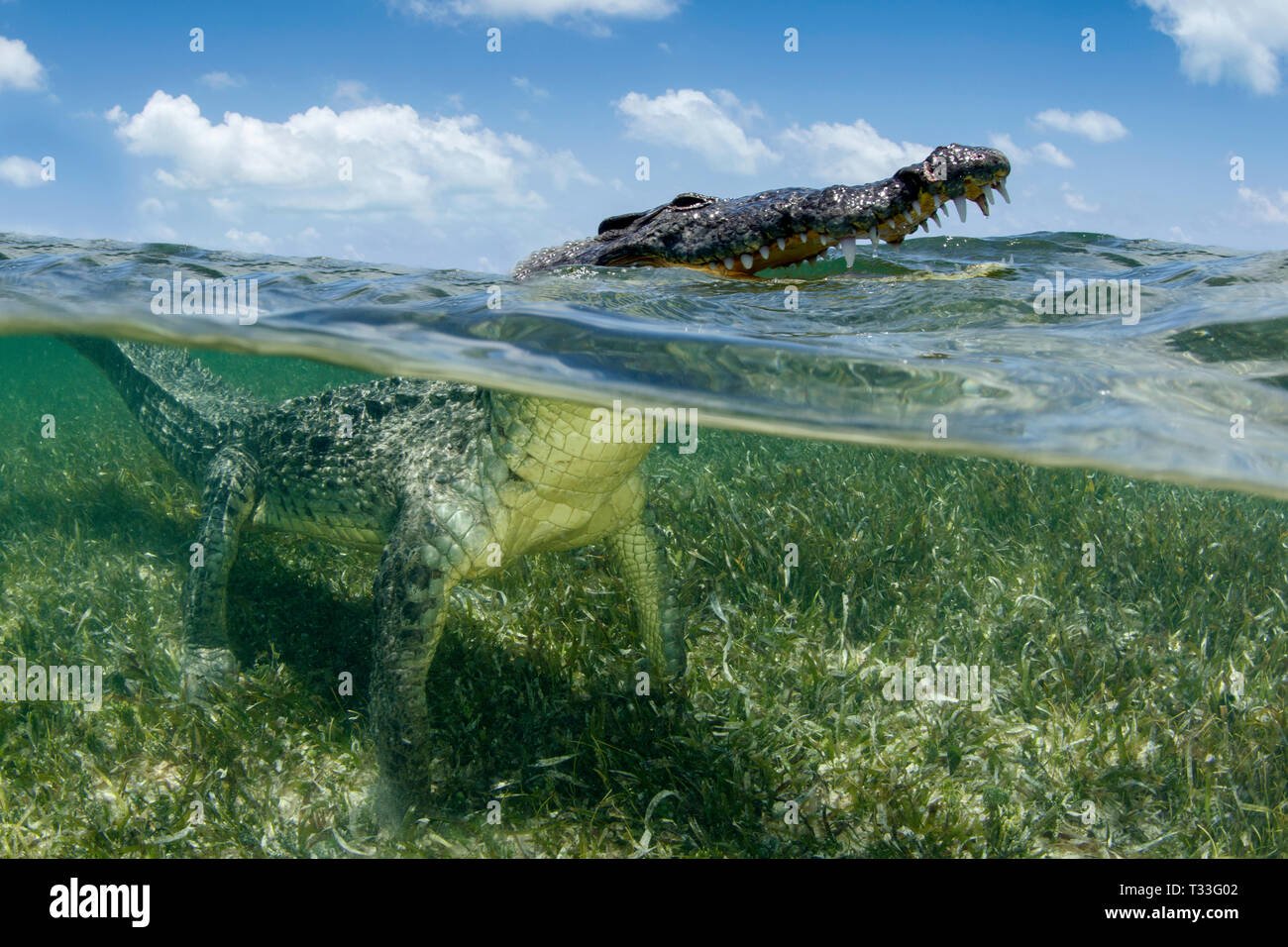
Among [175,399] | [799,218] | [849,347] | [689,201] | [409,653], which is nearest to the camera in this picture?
[409,653]

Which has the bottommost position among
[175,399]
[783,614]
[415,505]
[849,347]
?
[783,614]

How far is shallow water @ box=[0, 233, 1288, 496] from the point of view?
406cm

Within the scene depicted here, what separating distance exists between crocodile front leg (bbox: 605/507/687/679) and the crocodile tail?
9.17 feet

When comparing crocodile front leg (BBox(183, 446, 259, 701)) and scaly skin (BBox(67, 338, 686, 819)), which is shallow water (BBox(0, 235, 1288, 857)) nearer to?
crocodile front leg (BBox(183, 446, 259, 701))

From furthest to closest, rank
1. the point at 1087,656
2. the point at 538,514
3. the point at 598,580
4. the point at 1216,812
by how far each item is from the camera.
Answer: the point at 598,580, the point at 1087,656, the point at 538,514, the point at 1216,812

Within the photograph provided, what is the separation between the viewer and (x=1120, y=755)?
12.4 feet

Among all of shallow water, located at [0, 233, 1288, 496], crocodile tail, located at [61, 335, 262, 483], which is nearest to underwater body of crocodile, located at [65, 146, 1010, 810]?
shallow water, located at [0, 233, 1288, 496]

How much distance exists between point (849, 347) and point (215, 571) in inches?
151

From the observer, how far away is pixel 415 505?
3785 millimetres

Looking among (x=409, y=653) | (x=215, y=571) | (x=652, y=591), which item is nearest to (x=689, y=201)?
(x=652, y=591)

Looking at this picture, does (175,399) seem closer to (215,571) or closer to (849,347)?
(215,571)
